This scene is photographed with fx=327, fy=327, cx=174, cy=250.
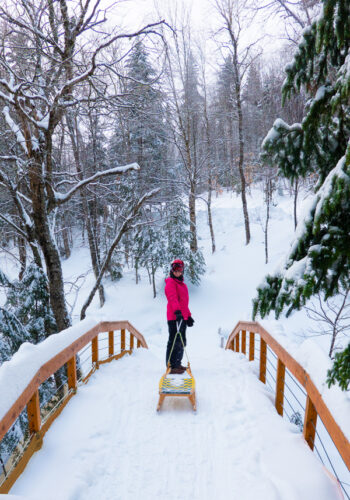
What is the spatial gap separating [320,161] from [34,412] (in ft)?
11.4

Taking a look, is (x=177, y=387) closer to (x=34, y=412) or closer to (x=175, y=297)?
(x=175, y=297)

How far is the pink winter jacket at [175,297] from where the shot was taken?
515cm

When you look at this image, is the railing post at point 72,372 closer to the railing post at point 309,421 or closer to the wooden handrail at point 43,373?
the wooden handrail at point 43,373

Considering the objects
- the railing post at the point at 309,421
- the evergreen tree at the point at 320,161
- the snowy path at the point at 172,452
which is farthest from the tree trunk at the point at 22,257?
the railing post at the point at 309,421

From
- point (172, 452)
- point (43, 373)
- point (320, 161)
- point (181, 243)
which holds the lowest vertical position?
point (181, 243)

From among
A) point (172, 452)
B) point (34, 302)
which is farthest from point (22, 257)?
point (172, 452)

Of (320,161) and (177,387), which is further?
(177,387)

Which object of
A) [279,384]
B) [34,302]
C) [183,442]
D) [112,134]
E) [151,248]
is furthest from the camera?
[151,248]

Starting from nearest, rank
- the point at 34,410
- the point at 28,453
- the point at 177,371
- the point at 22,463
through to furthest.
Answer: the point at 22,463
the point at 28,453
the point at 34,410
the point at 177,371

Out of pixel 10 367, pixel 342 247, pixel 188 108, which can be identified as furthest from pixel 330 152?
pixel 188 108

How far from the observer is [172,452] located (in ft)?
9.82

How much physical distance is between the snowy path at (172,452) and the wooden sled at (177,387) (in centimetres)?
15

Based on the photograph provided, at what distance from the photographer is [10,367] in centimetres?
237

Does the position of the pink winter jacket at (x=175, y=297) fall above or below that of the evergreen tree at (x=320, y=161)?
below
